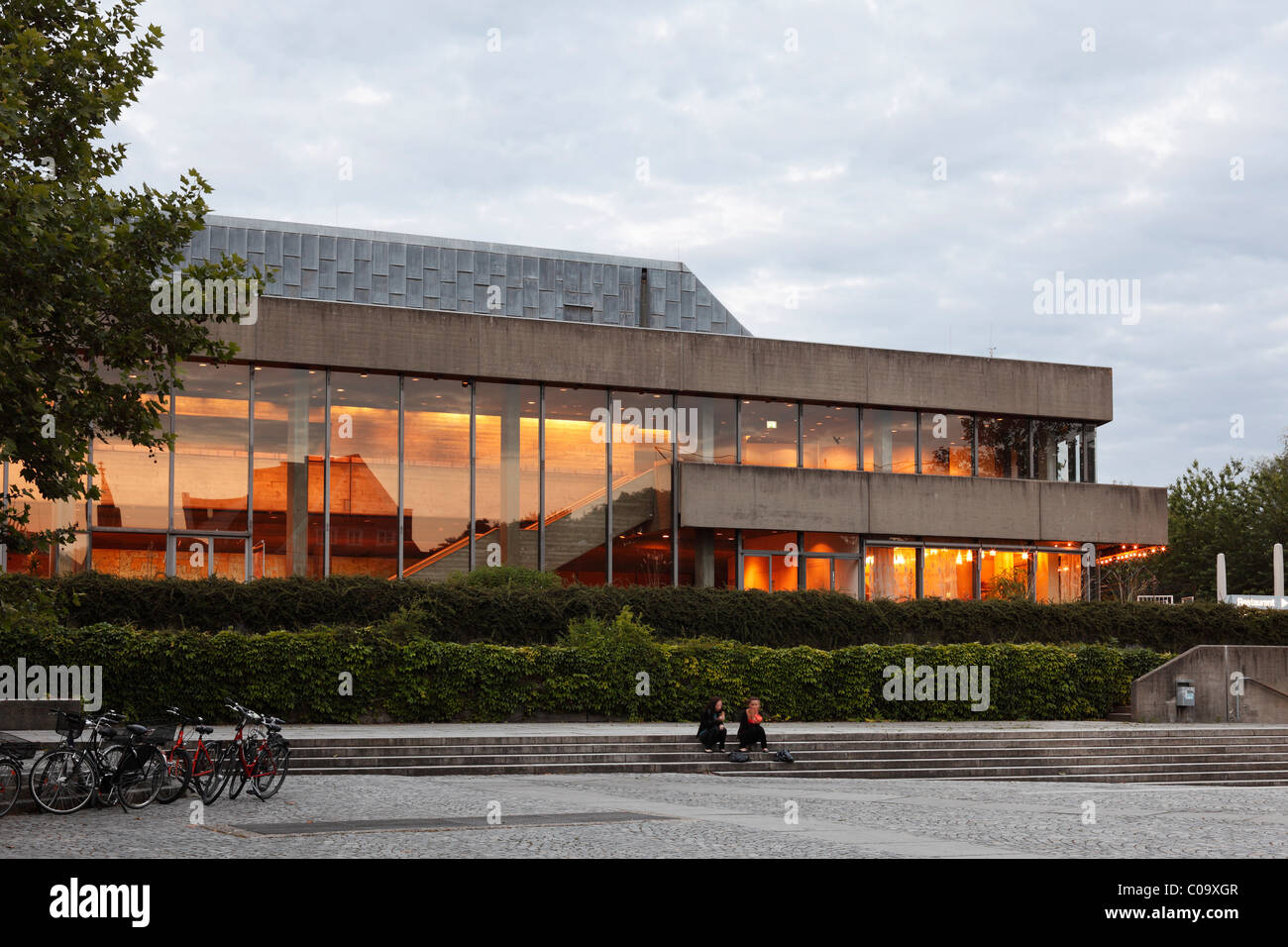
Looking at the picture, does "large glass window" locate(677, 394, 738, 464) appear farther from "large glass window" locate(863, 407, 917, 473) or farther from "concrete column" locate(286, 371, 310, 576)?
"concrete column" locate(286, 371, 310, 576)

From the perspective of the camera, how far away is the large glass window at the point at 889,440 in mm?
38031

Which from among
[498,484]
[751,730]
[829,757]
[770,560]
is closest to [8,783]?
[751,730]

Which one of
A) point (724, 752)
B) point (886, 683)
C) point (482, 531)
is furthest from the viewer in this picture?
point (482, 531)

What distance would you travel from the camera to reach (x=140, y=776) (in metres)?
14.0

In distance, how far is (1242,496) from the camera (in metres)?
71.7

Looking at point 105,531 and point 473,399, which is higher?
point 473,399

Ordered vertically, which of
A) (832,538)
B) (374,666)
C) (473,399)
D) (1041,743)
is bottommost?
(1041,743)

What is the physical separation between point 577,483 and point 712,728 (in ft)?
45.4

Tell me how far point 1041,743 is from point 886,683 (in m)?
4.64

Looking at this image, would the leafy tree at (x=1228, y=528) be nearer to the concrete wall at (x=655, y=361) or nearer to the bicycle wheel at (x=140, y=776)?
the concrete wall at (x=655, y=361)

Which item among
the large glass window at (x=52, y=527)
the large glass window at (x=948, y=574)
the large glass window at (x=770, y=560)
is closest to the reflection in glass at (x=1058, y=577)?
the large glass window at (x=948, y=574)

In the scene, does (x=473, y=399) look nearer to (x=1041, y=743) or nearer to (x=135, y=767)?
(x=1041, y=743)

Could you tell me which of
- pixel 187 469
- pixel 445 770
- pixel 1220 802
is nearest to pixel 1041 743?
pixel 1220 802

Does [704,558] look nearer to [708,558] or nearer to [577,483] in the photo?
[708,558]
